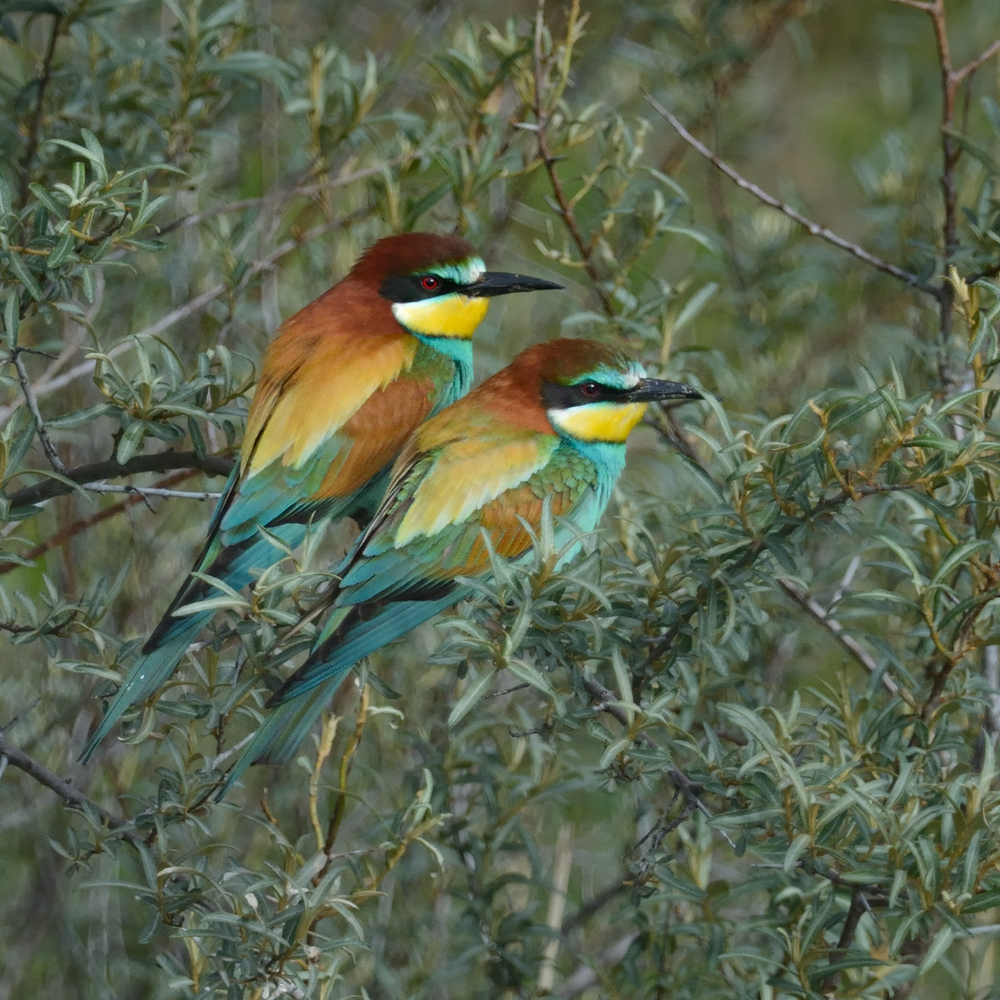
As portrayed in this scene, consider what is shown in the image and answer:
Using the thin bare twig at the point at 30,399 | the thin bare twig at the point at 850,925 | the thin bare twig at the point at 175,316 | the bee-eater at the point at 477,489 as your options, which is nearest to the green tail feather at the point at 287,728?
the bee-eater at the point at 477,489

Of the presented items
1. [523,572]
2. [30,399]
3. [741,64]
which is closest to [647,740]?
[523,572]

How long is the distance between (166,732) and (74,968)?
3.43ft

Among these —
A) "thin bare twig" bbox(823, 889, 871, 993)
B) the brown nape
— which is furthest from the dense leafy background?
the brown nape

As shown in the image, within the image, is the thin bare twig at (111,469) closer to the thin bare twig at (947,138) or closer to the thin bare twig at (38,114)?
the thin bare twig at (38,114)

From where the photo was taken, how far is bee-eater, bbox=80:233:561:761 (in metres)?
2.41

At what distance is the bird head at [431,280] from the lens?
272cm

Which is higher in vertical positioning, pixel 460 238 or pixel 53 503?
pixel 460 238

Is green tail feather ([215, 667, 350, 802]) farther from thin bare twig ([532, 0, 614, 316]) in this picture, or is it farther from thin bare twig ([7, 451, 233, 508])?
thin bare twig ([532, 0, 614, 316])

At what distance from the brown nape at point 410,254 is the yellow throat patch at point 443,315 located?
0.07 m

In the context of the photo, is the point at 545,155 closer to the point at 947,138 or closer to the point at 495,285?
the point at 495,285

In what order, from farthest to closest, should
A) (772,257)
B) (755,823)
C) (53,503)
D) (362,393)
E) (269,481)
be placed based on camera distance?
(772,257) < (53,503) < (362,393) < (269,481) < (755,823)

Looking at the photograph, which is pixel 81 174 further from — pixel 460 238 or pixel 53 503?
pixel 53 503

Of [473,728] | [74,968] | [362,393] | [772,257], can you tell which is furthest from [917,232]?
[74,968]

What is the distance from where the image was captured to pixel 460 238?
2.81m
